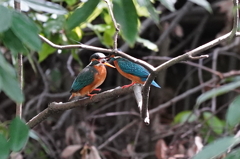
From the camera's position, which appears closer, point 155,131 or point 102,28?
point 102,28

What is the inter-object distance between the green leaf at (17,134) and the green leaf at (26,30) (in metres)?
0.12

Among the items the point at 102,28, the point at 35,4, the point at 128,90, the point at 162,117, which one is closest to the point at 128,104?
the point at 162,117

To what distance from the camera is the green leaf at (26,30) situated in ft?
2.23

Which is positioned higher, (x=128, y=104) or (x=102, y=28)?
(x=102, y=28)

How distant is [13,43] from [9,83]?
0.19 metres

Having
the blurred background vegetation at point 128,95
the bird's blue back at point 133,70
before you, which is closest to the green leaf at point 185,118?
the blurred background vegetation at point 128,95

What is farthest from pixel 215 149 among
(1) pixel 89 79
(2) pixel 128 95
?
(2) pixel 128 95

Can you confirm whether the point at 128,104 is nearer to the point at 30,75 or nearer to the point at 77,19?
the point at 30,75

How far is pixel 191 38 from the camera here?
391cm

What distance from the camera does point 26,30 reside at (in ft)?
2.27

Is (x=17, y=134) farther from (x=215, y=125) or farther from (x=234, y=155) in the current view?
(x=215, y=125)

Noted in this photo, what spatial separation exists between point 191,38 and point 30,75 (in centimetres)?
147

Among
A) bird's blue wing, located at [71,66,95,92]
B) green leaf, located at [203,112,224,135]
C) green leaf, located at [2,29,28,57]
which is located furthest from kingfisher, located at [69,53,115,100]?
green leaf, located at [2,29,28,57]

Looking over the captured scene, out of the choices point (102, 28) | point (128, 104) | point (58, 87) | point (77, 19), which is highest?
point (77, 19)
